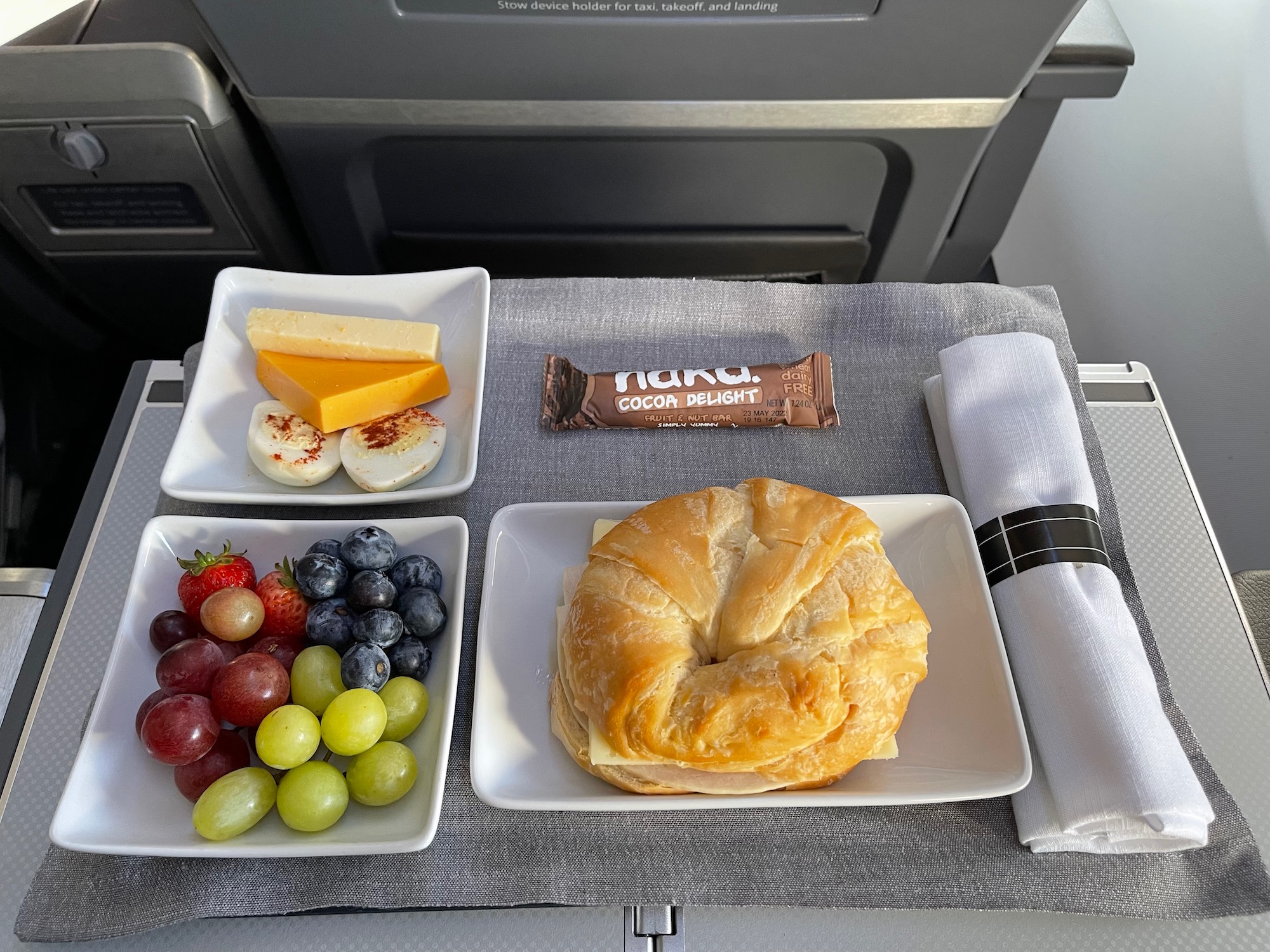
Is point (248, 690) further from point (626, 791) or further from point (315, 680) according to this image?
point (626, 791)

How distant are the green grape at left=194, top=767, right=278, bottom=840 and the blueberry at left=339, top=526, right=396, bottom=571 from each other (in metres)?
0.23

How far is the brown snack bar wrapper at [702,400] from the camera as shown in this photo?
109 centimetres

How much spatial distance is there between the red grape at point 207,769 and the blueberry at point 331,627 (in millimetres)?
129

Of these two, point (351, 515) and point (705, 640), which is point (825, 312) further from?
point (351, 515)

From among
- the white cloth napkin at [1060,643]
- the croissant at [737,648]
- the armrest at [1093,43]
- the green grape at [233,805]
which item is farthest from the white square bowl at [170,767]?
the armrest at [1093,43]

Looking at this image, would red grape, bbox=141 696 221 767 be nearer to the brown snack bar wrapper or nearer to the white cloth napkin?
the brown snack bar wrapper

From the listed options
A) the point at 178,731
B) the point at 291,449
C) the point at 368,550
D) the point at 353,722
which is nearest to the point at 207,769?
the point at 178,731

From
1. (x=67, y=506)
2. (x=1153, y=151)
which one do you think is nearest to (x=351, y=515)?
(x=67, y=506)

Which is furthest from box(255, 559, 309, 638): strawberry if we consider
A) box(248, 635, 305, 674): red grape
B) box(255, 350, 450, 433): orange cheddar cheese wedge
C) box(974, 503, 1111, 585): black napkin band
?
box(974, 503, 1111, 585): black napkin band

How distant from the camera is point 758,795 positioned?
794 millimetres

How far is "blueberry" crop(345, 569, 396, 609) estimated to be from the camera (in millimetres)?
888

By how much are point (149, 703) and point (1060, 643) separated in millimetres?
928

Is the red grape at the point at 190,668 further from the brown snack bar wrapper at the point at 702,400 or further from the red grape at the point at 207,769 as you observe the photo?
the brown snack bar wrapper at the point at 702,400

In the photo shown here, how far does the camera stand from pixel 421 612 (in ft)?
2.92
